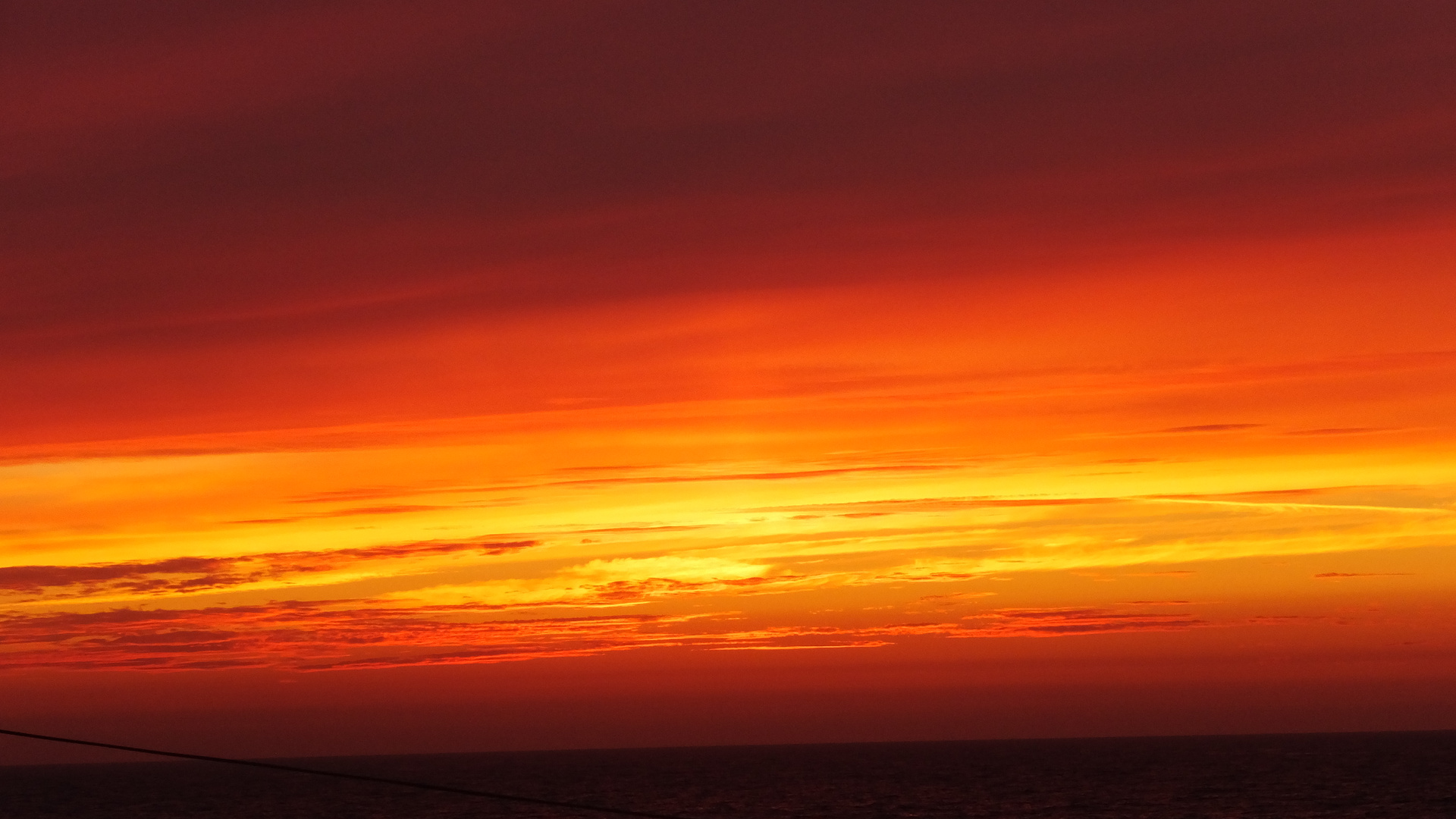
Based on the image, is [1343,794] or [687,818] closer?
[687,818]

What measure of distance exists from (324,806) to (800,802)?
45514mm

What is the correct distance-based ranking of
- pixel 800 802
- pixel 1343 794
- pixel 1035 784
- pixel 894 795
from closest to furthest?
pixel 1343 794
pixel 800 802
pixel 894 795
pixel 1035 784

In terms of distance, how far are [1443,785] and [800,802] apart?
56.4 metres

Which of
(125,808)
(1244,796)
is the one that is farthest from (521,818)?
(1244,796)

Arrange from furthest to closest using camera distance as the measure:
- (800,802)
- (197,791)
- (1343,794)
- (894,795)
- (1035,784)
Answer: (197,791) → (1035,784) → (894,795) → (800,802) → (1343,794)

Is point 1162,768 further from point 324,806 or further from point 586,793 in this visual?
point 324,806

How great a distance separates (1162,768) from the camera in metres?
190

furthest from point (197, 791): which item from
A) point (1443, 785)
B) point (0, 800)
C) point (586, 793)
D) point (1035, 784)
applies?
point (1443, 785)

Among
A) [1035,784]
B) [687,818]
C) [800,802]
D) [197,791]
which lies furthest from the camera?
[197,791]

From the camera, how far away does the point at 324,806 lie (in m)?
143

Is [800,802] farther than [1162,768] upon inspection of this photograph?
No

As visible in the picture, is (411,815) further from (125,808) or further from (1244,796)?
(1244,796)

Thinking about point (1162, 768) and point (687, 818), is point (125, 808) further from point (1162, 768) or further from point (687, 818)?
point (1162, 768)

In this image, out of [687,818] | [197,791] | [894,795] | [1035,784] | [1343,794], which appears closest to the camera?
[687,818]
